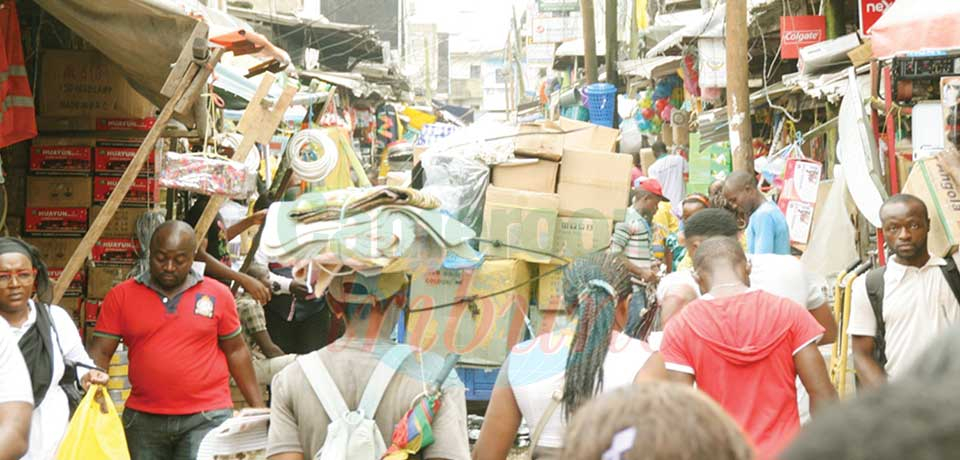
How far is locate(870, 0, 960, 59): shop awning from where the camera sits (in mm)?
7273

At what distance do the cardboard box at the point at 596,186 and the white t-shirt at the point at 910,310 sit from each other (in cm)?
304

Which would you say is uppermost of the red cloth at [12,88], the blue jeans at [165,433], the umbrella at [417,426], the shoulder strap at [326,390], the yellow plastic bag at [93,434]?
the red cloth at [12,88]

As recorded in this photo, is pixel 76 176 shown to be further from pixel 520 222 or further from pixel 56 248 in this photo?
pixel 520 222

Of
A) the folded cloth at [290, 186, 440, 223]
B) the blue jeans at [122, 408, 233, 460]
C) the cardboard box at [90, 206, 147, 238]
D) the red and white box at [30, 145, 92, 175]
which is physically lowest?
the blue jeans at [122, 408, 233, 460]

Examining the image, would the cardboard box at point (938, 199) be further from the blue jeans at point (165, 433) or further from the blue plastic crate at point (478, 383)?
the blue jeans at point (165, 433)

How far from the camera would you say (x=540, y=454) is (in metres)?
4.15

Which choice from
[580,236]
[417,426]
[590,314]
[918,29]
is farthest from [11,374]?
[918,29]

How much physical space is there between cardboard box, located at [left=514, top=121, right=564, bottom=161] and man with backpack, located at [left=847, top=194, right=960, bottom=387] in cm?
326

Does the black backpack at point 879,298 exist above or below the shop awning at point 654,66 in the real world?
below

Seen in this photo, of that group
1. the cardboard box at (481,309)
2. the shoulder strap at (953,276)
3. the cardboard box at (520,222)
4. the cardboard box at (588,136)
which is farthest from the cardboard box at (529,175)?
the shoulder strap at (953,276)

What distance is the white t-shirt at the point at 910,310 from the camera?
592 centimetres

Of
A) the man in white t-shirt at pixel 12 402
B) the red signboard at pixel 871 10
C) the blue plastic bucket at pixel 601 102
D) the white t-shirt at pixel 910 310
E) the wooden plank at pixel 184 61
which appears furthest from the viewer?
the blue plastic bucket at pixel 601 102

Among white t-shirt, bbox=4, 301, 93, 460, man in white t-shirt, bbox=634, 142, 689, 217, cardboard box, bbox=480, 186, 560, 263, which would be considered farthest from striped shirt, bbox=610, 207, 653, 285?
man in white t-shirt, bbox=634, 142, 689, 217

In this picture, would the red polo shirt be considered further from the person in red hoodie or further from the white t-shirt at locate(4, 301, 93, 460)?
the person in red hoodie
